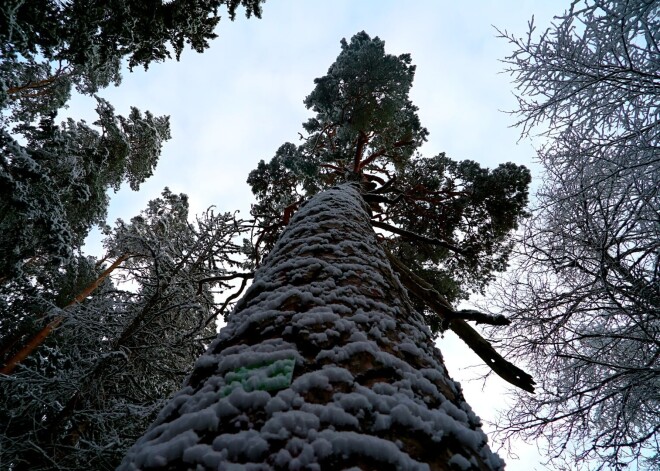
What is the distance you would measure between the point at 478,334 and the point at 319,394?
163 centimetres

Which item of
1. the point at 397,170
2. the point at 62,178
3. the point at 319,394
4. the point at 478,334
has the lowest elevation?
the point at 319,394

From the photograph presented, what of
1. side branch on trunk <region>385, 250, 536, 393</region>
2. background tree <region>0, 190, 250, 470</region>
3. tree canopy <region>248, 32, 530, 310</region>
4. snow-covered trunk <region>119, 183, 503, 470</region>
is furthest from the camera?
tree canopy <region>248, 32, 530, 310</region>

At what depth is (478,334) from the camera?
215 centimetres

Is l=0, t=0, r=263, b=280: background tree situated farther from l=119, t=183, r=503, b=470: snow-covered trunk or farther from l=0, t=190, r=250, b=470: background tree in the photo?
l=119, t=183, r=503, b=470: snow-covered trunk

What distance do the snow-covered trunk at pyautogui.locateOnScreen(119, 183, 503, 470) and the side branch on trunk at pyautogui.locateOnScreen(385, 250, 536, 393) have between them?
47 cm

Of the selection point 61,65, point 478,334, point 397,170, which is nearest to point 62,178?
point 61,65

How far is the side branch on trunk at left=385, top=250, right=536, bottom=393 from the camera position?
181 centimetres

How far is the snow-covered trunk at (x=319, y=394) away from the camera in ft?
2.32

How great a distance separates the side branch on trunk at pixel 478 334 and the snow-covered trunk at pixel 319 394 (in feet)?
1.55

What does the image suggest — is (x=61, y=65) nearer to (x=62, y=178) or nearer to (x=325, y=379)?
(x=62, y=178)

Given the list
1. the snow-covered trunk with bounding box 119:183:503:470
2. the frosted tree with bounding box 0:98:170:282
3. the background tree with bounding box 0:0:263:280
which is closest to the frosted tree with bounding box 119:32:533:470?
the snow-covered trunk with bounding box 119:183:503:470

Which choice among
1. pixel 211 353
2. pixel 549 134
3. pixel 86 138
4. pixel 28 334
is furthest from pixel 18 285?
pixel 549 134

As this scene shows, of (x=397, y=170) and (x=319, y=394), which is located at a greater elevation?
(x=397, y=170)

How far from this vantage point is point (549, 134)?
17.6 ft
